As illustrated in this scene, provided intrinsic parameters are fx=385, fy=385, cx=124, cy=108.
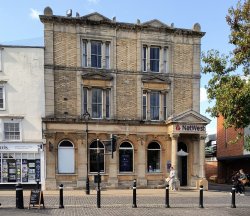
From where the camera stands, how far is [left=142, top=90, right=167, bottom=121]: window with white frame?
2870cm

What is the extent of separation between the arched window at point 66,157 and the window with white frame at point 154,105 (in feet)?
19.8

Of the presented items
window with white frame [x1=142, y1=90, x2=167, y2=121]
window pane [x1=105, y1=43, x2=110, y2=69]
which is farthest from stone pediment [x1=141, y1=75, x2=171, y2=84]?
window pane [x1=105, y1=43, x2=110, y2=69]

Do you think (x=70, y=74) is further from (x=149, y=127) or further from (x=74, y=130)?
(x=149, y=127)

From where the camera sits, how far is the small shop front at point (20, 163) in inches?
1028

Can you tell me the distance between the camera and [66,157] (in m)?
26.9

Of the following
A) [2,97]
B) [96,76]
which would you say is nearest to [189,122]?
[96,76]

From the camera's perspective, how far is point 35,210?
16.1m

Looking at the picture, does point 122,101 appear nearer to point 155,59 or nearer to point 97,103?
point 97,103

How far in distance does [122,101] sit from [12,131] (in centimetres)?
799

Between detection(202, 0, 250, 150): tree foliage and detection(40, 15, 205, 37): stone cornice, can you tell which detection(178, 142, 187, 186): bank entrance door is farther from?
detection(202, 0, 250, 150): tree foliage

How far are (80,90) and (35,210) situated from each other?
12441mm

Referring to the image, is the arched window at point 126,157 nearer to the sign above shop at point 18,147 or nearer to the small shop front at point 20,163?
the small shop front at point 20,163

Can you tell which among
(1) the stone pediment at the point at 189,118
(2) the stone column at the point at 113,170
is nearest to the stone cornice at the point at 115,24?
(1) the stone pediment at the point at 189,118

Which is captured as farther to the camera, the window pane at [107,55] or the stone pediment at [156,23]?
the stone pediment at [156,23]
